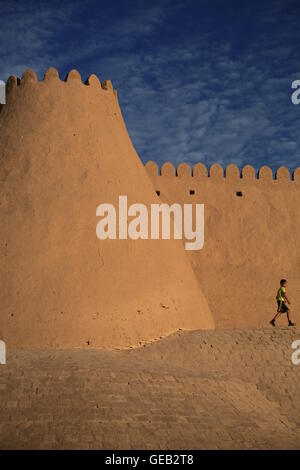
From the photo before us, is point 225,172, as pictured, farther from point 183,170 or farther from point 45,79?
point 45,79

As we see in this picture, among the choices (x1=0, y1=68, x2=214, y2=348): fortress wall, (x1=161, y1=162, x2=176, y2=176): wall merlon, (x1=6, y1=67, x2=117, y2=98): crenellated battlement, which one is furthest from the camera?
(x1=161, y1=162, x2=176, y2=176): wall merlon

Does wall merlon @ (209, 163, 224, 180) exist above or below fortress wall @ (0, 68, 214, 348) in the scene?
above

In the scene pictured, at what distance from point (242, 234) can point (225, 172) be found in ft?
4.95

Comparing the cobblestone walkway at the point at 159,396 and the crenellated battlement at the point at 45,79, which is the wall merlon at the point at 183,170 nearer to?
the crenellated battlement at the point at 45,79

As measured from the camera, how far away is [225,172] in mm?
16703

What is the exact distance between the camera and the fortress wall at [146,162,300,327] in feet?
51.4

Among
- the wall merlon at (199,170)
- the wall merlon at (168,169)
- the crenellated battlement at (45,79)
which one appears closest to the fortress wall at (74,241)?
the crenellated battlement at (45,79)

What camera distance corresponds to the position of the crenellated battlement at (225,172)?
638 inches

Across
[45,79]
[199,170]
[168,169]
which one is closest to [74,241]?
[45,79]

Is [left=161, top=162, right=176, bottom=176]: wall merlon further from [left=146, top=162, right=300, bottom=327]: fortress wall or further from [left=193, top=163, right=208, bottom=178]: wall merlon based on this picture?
[left=193, top=163, right=208, bottom=178]: wall merlon

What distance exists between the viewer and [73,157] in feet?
39.0

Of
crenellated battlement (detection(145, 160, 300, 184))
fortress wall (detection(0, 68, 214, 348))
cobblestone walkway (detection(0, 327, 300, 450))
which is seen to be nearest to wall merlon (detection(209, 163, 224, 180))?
crenellated battlement (detection(145, 160, 300, 184))

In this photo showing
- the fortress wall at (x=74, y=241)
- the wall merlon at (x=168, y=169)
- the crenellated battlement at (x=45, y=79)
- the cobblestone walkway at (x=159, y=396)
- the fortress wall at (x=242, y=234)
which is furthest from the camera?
the wall merlon at (x=168, y=169)

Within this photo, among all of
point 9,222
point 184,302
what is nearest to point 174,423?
point 184,302
